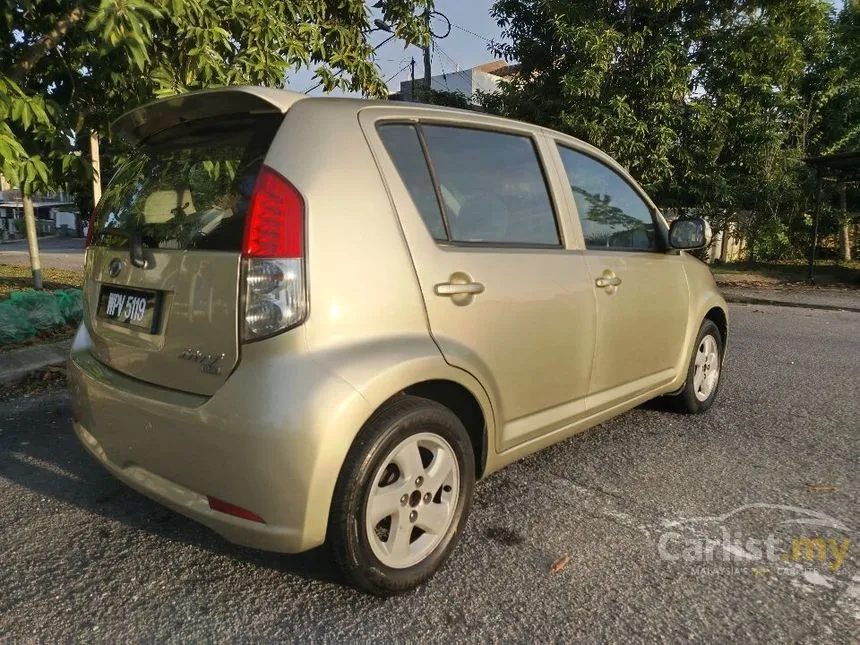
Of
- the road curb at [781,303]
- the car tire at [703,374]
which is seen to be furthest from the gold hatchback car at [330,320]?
the road curb at [781,303]

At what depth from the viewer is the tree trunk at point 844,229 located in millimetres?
15992

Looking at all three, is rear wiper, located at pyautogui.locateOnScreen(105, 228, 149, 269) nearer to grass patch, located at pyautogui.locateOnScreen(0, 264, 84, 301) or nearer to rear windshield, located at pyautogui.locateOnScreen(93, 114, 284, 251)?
rear windshield, located at pyautogui.locateOnScreen(93, 114, 284, 251)

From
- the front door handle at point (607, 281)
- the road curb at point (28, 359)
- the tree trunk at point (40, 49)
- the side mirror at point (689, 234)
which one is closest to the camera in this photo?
the front door handle at point (607, 281)

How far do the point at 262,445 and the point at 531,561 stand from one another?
1162 millimetres

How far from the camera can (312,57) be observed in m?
6.00

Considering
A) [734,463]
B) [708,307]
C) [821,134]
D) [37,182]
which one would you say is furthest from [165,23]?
[821,134]

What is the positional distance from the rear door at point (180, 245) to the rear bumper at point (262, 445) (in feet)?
0.35

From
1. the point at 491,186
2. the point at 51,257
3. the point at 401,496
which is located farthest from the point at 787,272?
the point at 51,257

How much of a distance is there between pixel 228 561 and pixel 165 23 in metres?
3.63

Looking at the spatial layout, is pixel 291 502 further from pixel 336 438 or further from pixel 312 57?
pixel 312 57

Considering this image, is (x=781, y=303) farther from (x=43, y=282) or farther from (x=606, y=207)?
(x=43, y=282)

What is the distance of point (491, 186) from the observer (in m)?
2.69

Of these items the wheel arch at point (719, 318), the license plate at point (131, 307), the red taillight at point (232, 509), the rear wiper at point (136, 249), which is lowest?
the red taillight at point (232, 509)

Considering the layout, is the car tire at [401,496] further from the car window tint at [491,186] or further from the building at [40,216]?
the building at [40,216]
